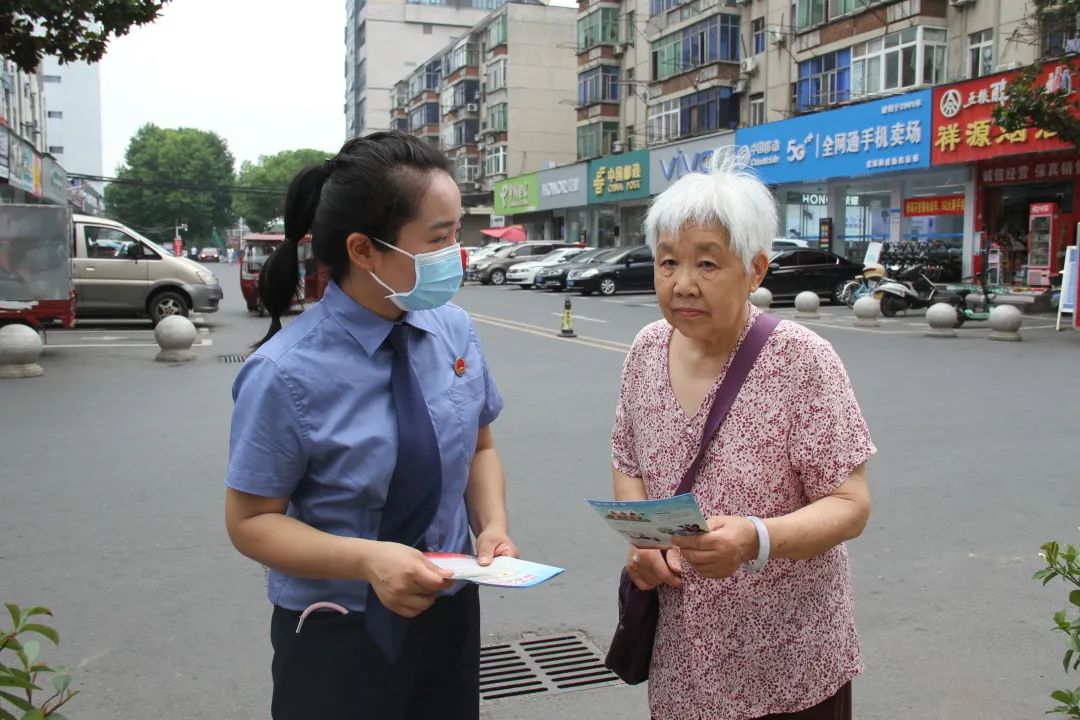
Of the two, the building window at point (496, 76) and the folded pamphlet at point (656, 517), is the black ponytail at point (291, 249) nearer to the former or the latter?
the folded pamphlet at point (656, 517)

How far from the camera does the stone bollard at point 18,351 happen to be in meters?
11.2

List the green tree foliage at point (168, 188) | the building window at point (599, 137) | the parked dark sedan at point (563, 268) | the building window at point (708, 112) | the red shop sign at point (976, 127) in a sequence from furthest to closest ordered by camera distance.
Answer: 1. the green tree foliage at point (168, 188)
2. the building window at point (599, 137)
3. the building window at point (708, 112)
4. the parked dark sedan at point (563, 268)
5. the red shop sign at point (976, 127)

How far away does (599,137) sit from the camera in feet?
145

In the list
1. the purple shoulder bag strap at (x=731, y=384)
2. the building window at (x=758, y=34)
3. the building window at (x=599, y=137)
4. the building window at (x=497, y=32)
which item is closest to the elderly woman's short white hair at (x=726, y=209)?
the purple shoulder bag strap at (x=731, y=384)

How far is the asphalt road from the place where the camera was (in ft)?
11.8

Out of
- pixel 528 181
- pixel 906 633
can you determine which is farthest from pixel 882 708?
pixel 528 181

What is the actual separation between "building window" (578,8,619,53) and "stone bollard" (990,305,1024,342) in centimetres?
3121

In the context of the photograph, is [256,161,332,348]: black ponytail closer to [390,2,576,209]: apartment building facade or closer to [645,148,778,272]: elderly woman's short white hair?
[645,148,778,272]: elderly woman's short white hair

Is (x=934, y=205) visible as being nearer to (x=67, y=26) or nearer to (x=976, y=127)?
(x=976, y=127)

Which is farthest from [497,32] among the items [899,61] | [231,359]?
[231,359]

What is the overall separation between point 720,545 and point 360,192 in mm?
935

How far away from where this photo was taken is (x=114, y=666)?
3.73 metres

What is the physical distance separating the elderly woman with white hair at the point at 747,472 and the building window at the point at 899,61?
25479mm

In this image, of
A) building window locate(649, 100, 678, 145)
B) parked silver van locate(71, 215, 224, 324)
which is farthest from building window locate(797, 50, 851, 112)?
parked silver van locate(71, 215, 224, 324)
